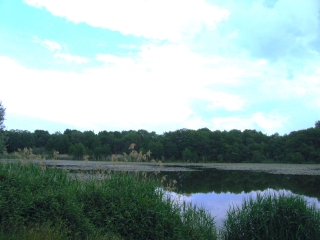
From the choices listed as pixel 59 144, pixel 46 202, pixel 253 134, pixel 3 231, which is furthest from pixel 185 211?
pixel 253 134

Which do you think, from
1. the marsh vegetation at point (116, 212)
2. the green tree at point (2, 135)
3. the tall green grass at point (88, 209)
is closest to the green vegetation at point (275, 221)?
the marsh vegetation at point (116, 212)

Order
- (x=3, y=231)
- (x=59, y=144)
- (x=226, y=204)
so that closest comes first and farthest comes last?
(x=3, y=231)
(x=226, y=204)
(x=59, y=144)

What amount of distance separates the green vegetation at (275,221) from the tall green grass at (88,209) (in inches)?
32.2

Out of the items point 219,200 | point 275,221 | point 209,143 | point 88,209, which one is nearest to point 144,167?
point 219,200

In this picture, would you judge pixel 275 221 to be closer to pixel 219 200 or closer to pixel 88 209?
pixel 88 209

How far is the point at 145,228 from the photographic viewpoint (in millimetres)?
7590

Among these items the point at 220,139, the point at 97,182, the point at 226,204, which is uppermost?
the point at 220,139

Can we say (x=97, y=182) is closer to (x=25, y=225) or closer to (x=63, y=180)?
(x=63, y=180)

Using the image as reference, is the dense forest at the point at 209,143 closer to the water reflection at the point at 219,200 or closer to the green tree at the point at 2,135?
the water reflection at the point at 219,200

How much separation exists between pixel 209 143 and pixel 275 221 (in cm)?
6790

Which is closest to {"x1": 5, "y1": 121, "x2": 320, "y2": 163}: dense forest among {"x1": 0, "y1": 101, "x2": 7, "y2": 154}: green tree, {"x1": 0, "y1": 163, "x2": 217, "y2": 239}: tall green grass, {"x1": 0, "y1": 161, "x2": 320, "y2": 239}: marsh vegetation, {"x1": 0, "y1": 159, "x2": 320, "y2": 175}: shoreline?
{"x1": 0, "y1": 159, "x2": 320, "y2": 175}: shoreline

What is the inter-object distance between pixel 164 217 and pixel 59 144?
5380 centimetres

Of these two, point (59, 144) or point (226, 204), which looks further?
point (59, 144)

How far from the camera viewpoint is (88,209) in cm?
747
